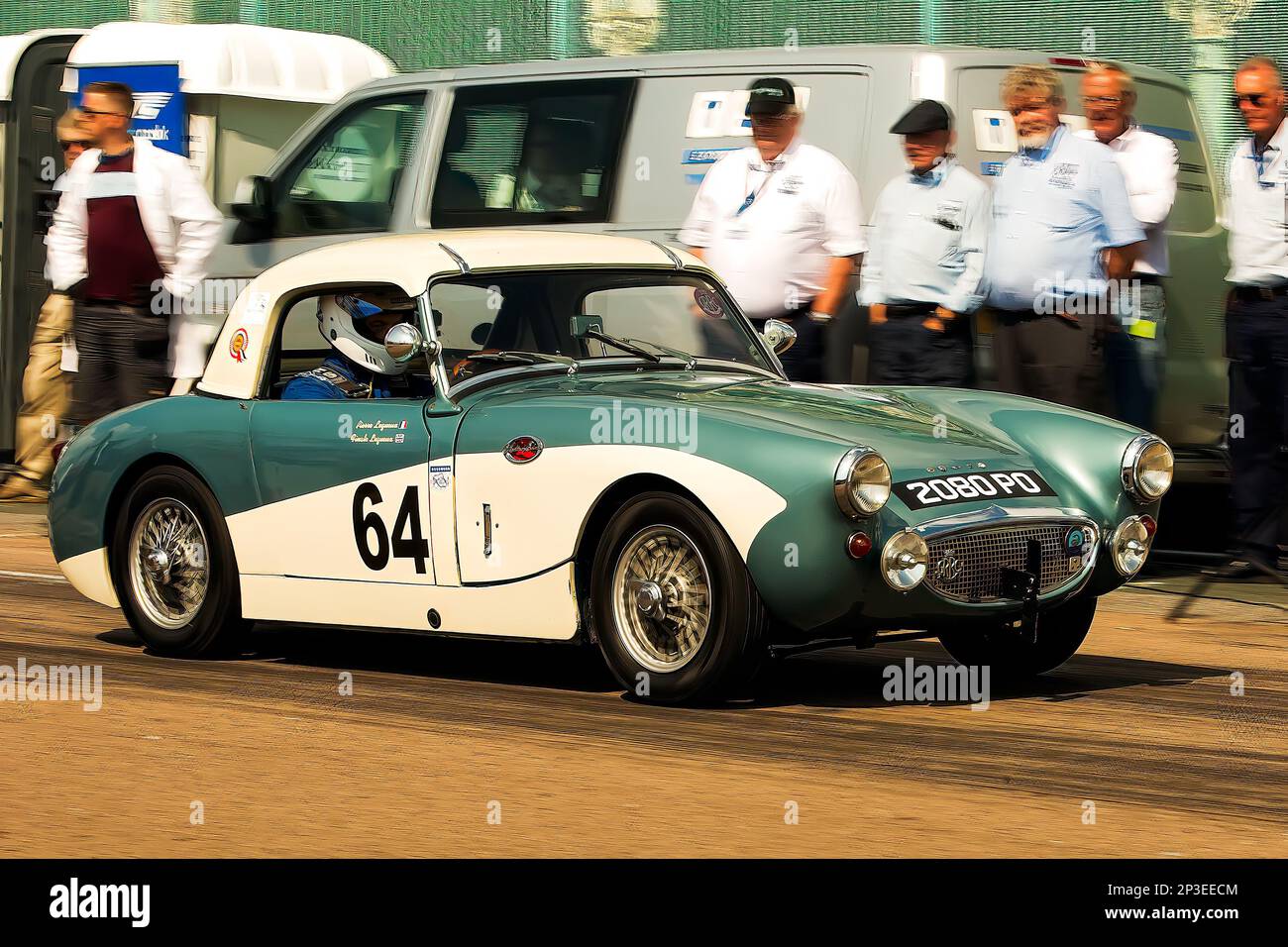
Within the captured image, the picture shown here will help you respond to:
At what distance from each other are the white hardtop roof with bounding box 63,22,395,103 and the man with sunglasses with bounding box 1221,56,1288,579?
6.87 m

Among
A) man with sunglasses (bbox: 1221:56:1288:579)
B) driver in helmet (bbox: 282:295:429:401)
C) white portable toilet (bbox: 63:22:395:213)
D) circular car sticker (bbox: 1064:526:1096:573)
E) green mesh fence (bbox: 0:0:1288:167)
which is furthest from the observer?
white portable toilet (bbox: 63:22:395:213)

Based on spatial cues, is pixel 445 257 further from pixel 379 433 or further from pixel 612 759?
pixel 612 759

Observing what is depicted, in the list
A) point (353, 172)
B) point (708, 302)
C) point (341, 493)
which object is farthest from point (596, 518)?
point (353, 172)

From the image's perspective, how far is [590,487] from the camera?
24.3ft

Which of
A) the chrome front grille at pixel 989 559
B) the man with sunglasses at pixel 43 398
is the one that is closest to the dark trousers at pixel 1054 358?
the chrome front grille at pixel 989 559

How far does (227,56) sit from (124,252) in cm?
399

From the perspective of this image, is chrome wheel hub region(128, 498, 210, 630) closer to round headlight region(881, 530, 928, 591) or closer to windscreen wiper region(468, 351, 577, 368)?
windscreen wiper region(468, 351, 577, 368)

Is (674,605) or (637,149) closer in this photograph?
(674,605)

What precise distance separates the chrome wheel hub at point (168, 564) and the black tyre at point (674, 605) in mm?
1871

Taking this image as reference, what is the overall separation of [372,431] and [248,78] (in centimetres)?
761

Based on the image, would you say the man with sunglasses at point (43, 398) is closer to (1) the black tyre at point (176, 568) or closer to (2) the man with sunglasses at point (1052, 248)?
(1) the black tyre at point (176, 568)

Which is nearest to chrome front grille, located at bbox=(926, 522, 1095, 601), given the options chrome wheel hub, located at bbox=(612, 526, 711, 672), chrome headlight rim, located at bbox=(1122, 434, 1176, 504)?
chrome headlight rim, located at bbox=(1122, 434, 1176, 504)

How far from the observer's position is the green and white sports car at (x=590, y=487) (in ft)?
23.4

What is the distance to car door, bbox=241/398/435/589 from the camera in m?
7.95
